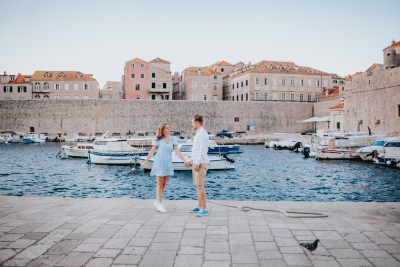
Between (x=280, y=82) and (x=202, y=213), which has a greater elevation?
(x=280, y=82)

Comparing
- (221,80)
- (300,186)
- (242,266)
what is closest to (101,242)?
(242,266)

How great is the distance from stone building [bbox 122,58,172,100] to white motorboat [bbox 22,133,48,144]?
13204mm

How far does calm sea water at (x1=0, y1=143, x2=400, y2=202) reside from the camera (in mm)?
13430

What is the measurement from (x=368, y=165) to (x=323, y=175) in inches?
194

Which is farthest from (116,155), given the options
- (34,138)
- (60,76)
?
(60,76)

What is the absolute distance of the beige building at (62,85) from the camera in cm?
5219

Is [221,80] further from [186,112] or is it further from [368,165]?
[368,165]

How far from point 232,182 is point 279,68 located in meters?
41.2

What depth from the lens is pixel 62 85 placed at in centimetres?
5238

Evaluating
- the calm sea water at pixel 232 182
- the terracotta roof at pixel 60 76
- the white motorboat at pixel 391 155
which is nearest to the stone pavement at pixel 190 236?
the calm sea water at pixel 232 182

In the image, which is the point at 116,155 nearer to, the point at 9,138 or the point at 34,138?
the point at 34,138

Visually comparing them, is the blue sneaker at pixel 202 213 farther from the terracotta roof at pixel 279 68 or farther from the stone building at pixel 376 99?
the terracotta roof at pixel 279 68

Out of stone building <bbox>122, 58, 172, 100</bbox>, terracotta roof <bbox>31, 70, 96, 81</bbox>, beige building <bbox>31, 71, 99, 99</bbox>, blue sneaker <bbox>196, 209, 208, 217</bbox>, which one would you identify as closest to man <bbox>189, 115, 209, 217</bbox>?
blue sneaker <bbox>196, 209, 208, 217</bbox>

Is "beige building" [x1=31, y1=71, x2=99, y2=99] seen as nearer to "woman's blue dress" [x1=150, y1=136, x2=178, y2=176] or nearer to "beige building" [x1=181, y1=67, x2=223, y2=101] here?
"beige building" [x1=181, y1=67, x2=223, y2=101]
